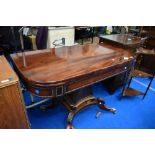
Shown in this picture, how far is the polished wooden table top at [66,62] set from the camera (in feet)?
4.01

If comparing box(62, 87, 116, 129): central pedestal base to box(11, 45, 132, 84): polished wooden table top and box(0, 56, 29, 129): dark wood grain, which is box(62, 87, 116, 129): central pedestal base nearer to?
box(11, 45, 132, 84): polished wooden table top

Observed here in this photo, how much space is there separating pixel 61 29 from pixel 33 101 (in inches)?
97.1

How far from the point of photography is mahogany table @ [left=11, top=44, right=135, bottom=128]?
1185 mm

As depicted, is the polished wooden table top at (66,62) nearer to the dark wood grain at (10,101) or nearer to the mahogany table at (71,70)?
the mahogany table at (71,70)

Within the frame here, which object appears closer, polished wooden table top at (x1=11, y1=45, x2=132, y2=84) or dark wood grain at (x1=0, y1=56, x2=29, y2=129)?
dark wood grain at (x1=0, y1=56, x2=29, y2=129)

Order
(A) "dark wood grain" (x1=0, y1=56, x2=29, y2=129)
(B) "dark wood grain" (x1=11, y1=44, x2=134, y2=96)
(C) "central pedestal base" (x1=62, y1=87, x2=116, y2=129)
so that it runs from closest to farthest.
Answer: (A) "dark wood grain" (x1=0, y1=56, x2=29, y2=129) → (B) "dark wood grain" (x1=11, y1=44, x2=134, y2=96) → (C) "central pedestal base" (x1=62, y1=87, x2=116, y2=129)

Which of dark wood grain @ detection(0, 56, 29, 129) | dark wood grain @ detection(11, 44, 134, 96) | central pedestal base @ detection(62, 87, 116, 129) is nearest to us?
dark wood grain @ detection(0, 56, 29, 129)

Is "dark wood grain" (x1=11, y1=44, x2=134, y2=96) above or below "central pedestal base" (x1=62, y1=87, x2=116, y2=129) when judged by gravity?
above

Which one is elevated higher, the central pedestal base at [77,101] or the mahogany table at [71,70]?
the mahogany table at [71,70]

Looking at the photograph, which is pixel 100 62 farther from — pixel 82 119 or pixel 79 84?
pixel 82 119

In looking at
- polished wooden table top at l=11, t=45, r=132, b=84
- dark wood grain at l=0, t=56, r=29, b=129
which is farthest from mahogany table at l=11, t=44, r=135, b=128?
dark wood grain at l=0, t=56, r=29, b=129

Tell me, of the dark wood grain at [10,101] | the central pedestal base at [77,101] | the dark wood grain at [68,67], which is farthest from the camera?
the central pedestal base at [77,101]

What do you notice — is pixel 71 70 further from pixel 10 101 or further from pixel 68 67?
pixel 10 101

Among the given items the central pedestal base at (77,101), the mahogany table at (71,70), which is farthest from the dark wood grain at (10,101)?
the central pedestal base at (77,101)
